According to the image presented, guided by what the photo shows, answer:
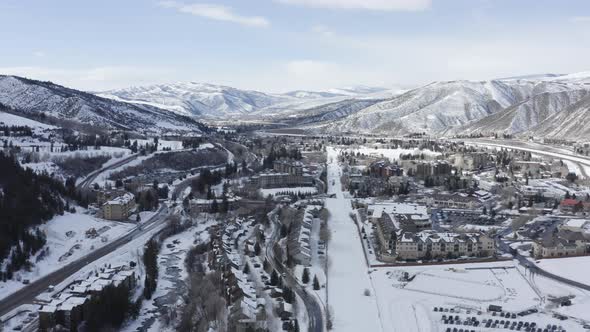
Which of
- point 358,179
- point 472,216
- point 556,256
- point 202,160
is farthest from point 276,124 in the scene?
point 556,256

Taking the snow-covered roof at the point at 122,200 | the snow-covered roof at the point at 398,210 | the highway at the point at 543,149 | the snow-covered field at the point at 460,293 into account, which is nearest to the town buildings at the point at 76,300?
the snow-covered field at the point at 460,293

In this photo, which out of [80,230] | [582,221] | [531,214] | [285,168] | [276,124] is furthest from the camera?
[276,124]

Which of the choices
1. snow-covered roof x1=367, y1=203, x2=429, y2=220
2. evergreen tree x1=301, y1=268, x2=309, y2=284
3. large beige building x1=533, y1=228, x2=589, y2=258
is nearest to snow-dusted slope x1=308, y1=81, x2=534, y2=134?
snow-covered roof x1=367, y1=203, x2=429, y2=220

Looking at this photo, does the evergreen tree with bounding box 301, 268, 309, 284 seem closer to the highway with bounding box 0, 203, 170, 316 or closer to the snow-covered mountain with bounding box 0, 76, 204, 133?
the highway with bounding box 0, 203, 170, 316

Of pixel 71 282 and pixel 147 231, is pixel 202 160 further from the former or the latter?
pixel 71 282

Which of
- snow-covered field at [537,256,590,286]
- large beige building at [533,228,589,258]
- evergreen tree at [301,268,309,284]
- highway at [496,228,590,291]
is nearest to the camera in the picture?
evergreen tree at [301,268,309,284]

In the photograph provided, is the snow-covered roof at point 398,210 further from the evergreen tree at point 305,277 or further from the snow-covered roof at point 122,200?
the snow-covered roof at point 122,200

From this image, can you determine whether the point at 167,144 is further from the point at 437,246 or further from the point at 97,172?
the point at 437,246

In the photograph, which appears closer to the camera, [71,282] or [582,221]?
[71,282]
